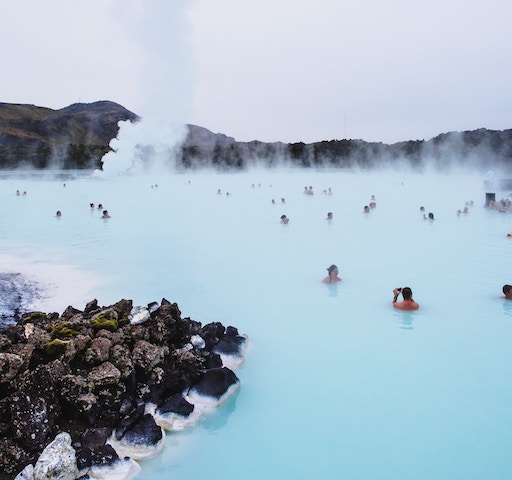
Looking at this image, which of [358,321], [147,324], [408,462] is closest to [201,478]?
[408,462]

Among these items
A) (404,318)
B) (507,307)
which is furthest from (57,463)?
(507,307)

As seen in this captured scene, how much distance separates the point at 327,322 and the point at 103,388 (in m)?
3.43

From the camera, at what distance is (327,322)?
6.19m

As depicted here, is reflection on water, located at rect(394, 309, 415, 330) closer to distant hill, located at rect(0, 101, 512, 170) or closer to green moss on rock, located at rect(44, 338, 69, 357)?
green moss on rock, located at rect(44, 338, 69, 357)

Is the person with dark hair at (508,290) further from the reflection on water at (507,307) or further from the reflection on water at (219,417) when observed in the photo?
the reflection on water at (219,417)

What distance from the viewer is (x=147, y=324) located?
488cm

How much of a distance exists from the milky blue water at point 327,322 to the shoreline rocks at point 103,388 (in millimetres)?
242

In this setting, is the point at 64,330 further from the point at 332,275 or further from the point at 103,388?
the point at 332,275

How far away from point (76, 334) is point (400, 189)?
972 inches

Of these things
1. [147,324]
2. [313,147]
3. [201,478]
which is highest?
[313,147]

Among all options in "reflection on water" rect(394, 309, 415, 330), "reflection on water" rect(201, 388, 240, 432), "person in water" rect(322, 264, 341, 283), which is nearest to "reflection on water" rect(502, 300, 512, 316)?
"reflection on water" rect(394, 309, 415, 330)

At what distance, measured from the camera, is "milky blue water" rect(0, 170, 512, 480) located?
359 centimetres

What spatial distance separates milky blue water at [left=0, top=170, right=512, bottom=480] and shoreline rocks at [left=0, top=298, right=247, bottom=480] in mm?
242

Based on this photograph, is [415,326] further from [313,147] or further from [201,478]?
[313,147]
